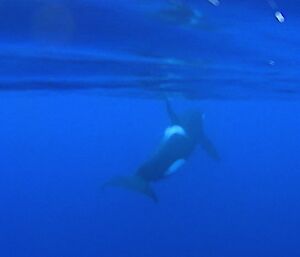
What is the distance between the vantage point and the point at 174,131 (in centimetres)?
1752

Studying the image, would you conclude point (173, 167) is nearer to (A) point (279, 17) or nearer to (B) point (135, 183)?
(B) point (135, 183)

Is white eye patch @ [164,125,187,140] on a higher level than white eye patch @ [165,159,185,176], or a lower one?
lower

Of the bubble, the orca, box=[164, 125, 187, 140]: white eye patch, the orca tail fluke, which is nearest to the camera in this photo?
the bubble

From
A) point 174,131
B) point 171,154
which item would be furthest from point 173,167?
point 174,131

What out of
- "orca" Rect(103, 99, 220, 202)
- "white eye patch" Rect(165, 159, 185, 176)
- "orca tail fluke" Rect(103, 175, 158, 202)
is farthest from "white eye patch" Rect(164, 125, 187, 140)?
"orca tail fluke" Rect(103, 175, 158, 202)

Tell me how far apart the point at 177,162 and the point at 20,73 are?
674 centimetres

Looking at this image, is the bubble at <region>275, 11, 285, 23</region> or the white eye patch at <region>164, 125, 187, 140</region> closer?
the bubble at <region>275, 11, 285, 23</region>

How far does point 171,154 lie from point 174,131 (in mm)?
2374

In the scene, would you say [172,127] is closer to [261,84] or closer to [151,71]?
[151,71]

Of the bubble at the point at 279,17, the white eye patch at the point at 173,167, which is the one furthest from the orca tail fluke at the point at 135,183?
the bubble at the point at 279,17

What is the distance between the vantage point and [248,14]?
10703 mm

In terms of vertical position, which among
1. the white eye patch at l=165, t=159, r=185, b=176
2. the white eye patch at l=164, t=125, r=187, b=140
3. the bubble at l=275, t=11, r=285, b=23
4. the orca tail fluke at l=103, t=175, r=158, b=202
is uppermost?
the bubble at l=275, t=11, r=285, b=23

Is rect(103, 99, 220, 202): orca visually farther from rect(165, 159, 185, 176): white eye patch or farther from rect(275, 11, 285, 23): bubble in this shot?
rect(275, 11, 285, 23): bubble

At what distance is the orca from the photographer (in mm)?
14641
